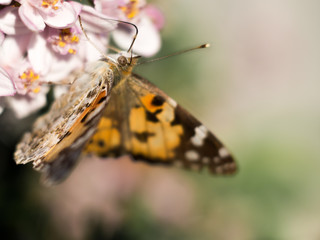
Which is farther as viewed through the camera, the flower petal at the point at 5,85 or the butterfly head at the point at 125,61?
the butterfly head at the point at 125,61

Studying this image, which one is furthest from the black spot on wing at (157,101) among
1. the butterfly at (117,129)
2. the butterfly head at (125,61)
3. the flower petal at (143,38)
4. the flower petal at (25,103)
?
the flower petal at (25,103)

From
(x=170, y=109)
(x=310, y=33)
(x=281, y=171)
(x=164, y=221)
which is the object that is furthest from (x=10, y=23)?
(x=310, y=33)

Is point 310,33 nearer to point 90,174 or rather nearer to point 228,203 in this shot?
point 228,203

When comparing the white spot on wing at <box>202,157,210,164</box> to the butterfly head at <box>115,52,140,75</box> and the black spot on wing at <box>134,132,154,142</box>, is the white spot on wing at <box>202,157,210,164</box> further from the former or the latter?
the butterfly head at <box>115,52,140,75</box>

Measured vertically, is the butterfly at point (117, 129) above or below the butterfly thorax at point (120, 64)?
below

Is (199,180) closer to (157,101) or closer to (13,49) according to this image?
(157,101)

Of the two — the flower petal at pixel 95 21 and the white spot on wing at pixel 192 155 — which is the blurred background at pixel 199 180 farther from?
the white spot on wing at pixel 192 155

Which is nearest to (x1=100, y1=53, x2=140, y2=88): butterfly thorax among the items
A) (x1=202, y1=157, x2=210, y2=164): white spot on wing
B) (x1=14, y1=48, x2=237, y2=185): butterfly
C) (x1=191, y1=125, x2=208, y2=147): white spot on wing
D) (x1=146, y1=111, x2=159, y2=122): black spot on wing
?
(x1=14, y1=48, x2=237, y2=185): butterfly
